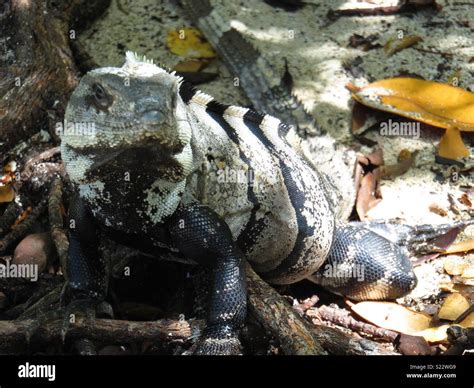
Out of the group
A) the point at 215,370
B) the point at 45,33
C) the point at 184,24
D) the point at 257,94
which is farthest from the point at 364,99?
the point at 215,370

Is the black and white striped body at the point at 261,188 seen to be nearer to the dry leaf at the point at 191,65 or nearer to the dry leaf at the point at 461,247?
the dry leaf at the point at 461,247

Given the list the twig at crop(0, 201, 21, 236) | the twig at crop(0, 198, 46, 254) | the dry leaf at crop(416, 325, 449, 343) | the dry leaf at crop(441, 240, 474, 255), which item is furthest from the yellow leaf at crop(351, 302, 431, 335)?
the twig at crop(0, 201, 21, 236)

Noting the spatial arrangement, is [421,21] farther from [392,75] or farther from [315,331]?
[315,331]

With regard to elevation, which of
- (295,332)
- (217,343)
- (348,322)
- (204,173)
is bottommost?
(348,322)

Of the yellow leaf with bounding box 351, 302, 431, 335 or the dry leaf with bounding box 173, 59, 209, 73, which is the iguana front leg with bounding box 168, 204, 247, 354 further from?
the dry leaf with bounding box 173, 59, 209, 73

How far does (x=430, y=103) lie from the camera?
20.8 feet

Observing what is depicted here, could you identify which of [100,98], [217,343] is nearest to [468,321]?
[217,343]

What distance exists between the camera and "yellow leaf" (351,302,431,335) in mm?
4828

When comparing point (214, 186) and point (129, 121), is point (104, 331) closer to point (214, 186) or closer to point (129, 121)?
point (214, 186)

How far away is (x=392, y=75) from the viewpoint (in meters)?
6.98

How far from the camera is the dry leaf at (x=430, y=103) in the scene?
6.18 meters

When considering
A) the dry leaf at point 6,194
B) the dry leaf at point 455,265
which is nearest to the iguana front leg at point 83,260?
the dry leaf at point 6,194

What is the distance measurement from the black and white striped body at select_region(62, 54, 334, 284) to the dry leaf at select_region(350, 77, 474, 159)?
1.49 m

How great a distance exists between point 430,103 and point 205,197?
287 centimetres
